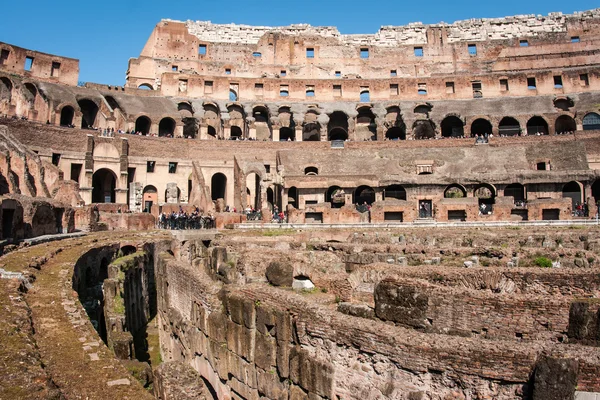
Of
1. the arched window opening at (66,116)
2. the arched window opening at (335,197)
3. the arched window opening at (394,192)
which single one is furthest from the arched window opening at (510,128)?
the arched window opening at (66,116)

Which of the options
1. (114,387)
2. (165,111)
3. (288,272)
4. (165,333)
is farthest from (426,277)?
(165,111)

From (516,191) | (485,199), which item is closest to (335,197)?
(485,199)

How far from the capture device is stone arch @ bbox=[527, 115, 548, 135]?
4322 cm

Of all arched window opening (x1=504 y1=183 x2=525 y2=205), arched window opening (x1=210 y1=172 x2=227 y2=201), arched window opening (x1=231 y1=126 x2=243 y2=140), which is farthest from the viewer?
arched window opening (x1=231 y1=126 x2=243 y2=140)

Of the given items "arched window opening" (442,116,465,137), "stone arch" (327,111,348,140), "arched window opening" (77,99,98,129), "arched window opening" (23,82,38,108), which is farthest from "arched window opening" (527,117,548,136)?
"arched window opening" (23,82,38,108)

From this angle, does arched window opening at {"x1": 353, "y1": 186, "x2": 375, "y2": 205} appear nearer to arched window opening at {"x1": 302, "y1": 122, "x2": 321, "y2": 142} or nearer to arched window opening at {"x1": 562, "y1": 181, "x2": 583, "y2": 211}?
arched window opening at {"x1": 302, "y1": 122, "x2": 321, "y2": 142}

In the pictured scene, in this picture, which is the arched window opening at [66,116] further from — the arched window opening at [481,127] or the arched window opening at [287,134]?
the arched window opening at [481,127]

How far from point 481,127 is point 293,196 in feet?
70.1

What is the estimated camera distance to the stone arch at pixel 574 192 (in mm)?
31359

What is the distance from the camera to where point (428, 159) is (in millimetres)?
36562

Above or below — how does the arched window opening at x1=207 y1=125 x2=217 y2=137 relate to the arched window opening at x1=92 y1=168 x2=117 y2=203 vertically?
above

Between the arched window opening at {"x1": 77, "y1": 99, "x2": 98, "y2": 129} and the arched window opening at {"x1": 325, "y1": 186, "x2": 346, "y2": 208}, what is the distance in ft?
74.1

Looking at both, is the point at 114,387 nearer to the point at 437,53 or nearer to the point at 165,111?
the point at 165,111

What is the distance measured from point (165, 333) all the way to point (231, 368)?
5.11 m
